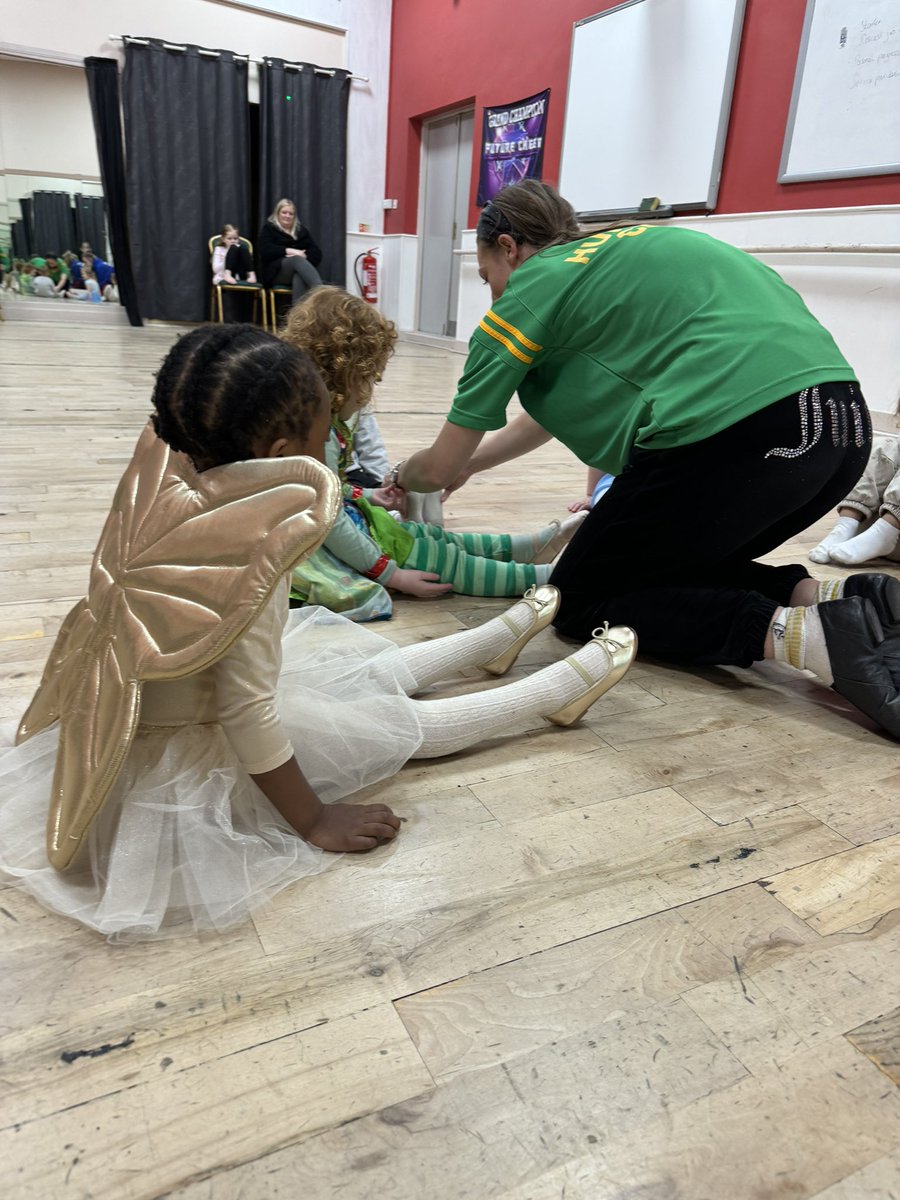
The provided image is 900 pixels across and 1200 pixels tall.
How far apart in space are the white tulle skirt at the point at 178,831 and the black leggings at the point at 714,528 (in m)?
0.62

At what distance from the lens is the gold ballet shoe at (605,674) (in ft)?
3.88

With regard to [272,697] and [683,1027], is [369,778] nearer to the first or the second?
[272,697]

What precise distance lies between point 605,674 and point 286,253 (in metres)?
6.47

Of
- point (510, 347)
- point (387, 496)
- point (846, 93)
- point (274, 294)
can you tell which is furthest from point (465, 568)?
point (274, 294)

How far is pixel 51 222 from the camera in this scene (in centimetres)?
863

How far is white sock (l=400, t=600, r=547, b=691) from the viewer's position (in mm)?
1204

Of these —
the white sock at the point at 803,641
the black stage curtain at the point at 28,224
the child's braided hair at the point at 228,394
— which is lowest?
the white sock at the point at 803,641

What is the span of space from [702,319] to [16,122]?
31.6ft

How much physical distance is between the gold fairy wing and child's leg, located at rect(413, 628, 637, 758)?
41 cm

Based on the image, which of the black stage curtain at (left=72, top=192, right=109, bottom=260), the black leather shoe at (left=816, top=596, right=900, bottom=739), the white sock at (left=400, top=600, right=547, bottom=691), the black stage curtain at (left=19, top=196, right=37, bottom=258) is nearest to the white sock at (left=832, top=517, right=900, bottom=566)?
the black leather shoe at (left=816, top=596, right=900, bottom=739)

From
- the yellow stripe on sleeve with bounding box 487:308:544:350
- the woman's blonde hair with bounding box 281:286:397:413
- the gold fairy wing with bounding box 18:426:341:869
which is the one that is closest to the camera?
the gold fairy wing with bounding box 18:426:341:869

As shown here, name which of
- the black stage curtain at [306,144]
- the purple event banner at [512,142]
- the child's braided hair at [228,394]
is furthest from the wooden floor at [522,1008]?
the black stage curtain at [306,144]

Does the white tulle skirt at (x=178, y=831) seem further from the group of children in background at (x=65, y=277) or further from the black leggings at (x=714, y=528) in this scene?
the group of children in background at (x=65, y=277)

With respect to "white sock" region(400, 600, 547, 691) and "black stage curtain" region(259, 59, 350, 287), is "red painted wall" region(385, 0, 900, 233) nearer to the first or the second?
"black stage curtain" region(259, 59, 350, 287)
